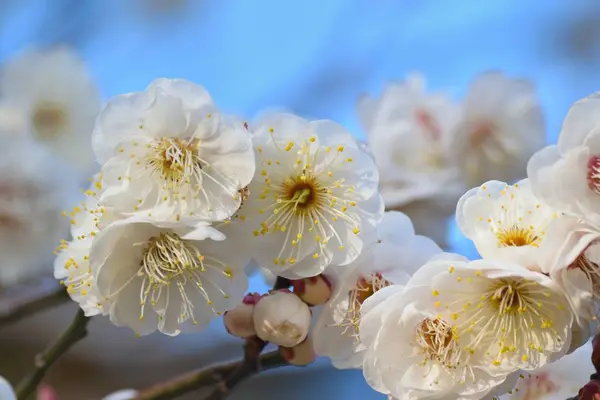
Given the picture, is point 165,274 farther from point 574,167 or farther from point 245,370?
point 574,167

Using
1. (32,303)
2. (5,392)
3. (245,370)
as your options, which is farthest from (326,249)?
(32,303)

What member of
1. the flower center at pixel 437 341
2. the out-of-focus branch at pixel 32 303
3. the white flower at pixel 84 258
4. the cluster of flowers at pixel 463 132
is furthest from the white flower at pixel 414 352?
the cluster of flowers at pixel 463 132

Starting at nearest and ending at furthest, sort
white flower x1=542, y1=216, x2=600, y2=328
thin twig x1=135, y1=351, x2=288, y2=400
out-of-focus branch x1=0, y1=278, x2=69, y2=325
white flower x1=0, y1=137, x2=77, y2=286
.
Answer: white flower x1=542, y1=216, x2=600, y2=328
thin twig x1=135, y1=351, x2=288, y2=400
out-of-focus branch x1=0, y1=278, x2=69, y2=325
white flower x1=0, y1=137, x2=77, y2=286

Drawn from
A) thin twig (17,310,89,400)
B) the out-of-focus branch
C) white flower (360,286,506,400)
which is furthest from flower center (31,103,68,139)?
white flower (360,286,506,400)

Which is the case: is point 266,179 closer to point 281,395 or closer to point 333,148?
point 333,148

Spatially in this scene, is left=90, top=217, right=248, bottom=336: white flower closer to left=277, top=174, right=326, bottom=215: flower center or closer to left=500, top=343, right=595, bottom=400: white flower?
left=277, top=174, right=326, bottom=215: flower center

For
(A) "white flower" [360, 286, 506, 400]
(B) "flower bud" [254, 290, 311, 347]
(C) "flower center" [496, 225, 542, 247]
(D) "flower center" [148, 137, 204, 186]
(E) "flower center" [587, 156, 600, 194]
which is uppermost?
(D) "flower center" [148, 137, 204, 186]

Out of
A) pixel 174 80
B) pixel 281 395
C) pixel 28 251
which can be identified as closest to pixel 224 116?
pixel 174 80

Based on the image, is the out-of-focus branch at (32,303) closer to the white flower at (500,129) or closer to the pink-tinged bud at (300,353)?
the pink-tinged bud at (300,353)
